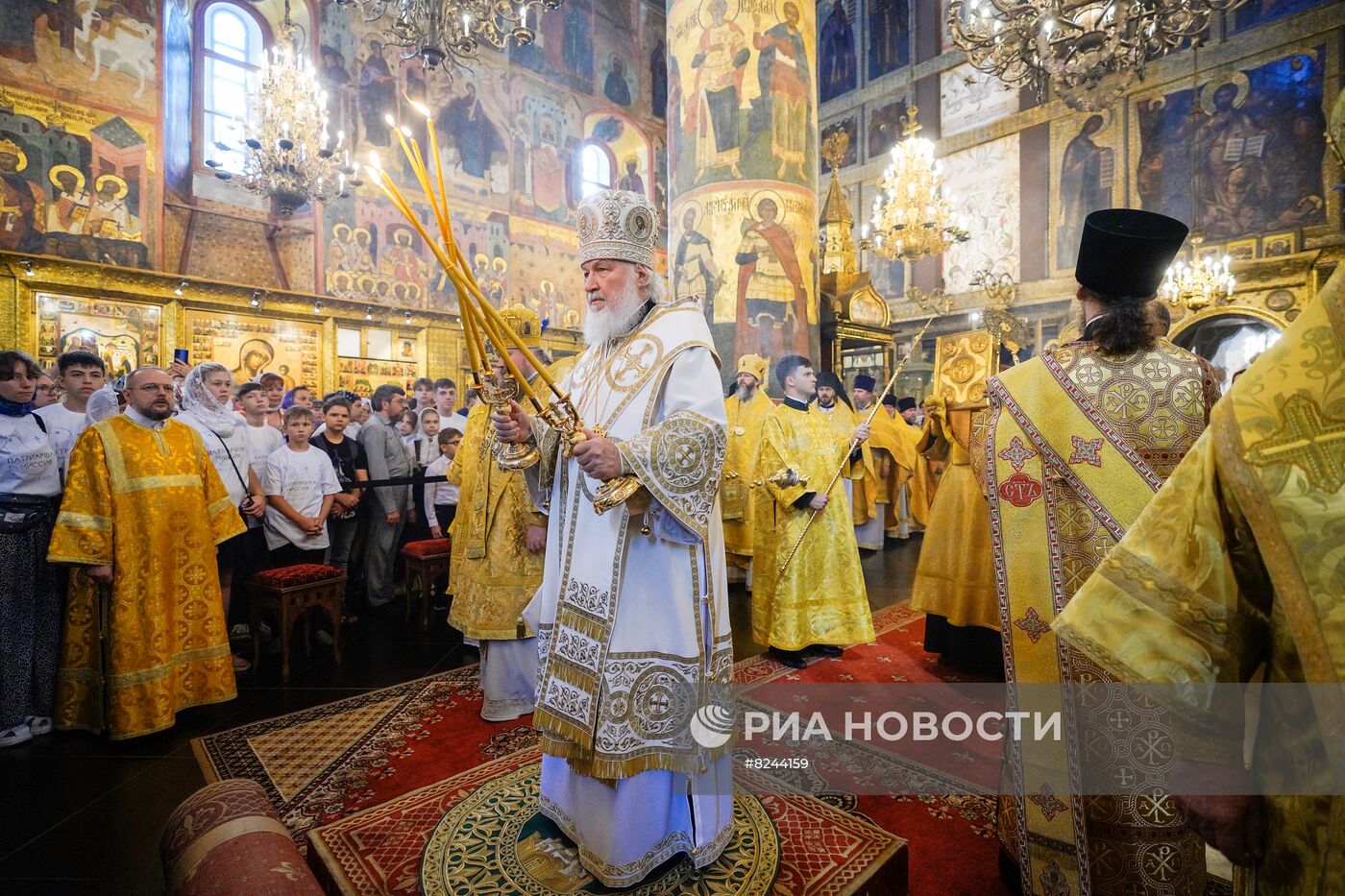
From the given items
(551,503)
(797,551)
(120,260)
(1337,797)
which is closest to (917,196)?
(797,551)

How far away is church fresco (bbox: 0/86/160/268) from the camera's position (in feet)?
36.2

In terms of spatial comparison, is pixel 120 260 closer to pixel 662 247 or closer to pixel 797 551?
pixel 797 551

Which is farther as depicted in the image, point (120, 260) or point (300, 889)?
point (120, 260)

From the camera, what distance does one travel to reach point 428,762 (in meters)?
3.42

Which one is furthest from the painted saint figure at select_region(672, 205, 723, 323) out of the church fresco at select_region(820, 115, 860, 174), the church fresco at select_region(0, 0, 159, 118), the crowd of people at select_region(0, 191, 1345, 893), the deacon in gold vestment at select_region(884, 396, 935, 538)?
the church fresco at select_region(820, 115, 860, 174)

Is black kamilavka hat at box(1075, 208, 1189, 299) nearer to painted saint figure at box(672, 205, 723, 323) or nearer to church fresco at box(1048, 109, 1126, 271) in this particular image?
painted saint figure at box(672, 205, 723, 323)

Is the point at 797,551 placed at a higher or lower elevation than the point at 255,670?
higher

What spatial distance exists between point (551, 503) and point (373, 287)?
14914mm

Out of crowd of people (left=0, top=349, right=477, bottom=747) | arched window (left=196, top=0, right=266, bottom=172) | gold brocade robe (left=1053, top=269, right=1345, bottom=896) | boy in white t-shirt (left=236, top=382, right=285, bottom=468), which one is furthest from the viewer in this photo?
arched window (left=196, top=0, right=266, bottom=172)

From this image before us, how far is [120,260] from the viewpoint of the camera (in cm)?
1200

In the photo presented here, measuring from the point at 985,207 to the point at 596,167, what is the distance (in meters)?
11.7

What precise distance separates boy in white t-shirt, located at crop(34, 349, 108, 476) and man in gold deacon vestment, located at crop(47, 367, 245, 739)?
0.89m

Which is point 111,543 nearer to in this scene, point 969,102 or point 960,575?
point 960,575

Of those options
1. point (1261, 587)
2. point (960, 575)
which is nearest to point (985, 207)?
point (960, 575)
